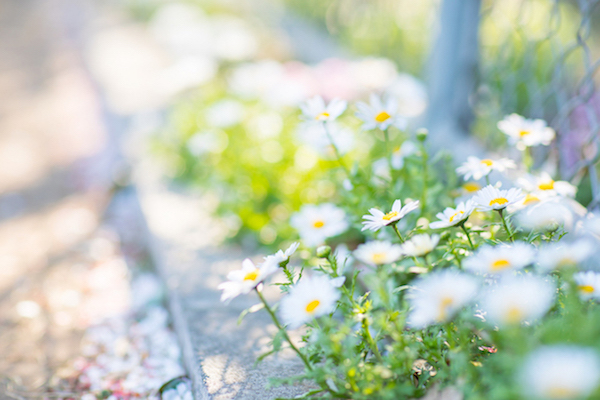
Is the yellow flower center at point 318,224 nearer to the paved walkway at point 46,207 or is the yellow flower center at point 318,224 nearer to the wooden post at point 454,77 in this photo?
the wooden post at point 454,77

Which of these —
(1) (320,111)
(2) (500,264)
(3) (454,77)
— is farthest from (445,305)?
(3) (454,77)

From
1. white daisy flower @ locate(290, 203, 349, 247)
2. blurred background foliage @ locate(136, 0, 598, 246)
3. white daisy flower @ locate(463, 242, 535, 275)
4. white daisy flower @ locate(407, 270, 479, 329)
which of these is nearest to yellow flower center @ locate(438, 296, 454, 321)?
white daisy flower @ locate(407, 270, 479, 329)

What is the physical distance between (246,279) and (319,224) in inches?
14.7

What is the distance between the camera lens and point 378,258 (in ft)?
2.80

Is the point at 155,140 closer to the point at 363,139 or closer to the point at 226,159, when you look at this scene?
the point at 226,159

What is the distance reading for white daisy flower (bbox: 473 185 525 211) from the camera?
875 millimetres

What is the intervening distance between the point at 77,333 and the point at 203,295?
1.67 feet

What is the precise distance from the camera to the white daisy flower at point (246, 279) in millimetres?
824

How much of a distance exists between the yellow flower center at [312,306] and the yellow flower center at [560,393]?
387mm

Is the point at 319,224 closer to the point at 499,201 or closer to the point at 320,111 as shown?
the point at 320,111

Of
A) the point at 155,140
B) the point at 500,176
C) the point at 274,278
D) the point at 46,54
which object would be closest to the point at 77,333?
the point at 274,278

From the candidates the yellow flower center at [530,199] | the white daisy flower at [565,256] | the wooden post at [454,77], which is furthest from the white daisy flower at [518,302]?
the wooden post at [454,77]

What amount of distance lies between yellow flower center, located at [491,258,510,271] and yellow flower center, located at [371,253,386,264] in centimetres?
19

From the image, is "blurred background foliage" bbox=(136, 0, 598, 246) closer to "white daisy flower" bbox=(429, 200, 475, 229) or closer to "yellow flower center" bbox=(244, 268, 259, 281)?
"white daisy flower" bbox=(429, 200, 475, 229)
